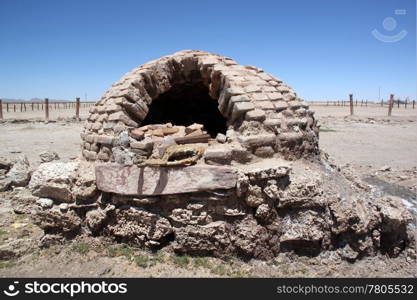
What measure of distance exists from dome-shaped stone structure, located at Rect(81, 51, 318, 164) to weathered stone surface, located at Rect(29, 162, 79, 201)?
318 mm

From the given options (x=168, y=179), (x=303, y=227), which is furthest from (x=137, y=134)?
(x=303, y=227)

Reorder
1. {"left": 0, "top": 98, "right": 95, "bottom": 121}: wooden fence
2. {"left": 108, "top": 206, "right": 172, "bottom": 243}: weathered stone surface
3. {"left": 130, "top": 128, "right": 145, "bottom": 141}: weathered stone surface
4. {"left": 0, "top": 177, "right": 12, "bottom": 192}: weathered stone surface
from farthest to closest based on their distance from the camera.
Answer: {"left": 0, "top": 98, "right": 95, "bottom": 121}: wooden fence
{"left": 0, "top": 177, "right": 12, "bottom": 192}: weathered stone surface
{"left": 130, "top": 128, "right": 145, "bottom": 141}: weathered stone surface
{"left": 108, "top": 206, "right": 172, "bottom": 243}: weathered stone surface

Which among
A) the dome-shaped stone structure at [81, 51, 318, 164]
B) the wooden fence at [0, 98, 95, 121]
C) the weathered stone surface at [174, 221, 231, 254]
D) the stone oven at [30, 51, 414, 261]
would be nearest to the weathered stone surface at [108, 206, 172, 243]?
the stone oven at [30, 51, 414, 261]

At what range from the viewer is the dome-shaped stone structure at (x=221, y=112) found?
133 inches

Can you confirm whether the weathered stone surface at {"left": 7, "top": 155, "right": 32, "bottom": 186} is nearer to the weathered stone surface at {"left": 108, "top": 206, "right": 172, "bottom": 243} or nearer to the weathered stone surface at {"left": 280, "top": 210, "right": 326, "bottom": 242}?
the weathered stone surface at {"left": 108, "top": 206, "right": 172, "bottom": 243}

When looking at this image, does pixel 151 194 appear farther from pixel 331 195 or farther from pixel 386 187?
pixel 386 187

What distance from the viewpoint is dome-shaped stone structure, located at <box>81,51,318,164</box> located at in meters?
3.38

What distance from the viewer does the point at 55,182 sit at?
11.7ft

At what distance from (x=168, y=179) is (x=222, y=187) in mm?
528

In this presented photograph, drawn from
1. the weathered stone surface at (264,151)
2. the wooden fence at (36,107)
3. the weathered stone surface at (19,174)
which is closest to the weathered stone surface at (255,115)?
the weathered stone surface at (264,151)

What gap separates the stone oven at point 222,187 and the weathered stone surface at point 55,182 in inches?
0.4

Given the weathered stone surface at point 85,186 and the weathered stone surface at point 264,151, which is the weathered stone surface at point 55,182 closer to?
the weathered stone surface at point 85,186

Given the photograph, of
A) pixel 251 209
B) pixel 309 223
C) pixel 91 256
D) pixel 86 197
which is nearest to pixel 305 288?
pixel 309 223

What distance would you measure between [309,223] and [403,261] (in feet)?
3.69
